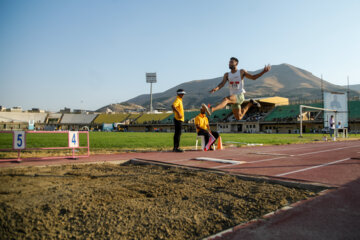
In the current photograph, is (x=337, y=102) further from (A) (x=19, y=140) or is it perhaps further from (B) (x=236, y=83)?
(A) (x=19, y=140)

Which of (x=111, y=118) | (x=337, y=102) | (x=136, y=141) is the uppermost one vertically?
(x=111, y=118)

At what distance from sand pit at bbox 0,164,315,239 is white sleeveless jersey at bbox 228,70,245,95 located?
3.45 meters

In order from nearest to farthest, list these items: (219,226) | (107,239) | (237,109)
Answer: (107,239)
(219,226)
(237,109)

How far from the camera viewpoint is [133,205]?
3303 millimetres

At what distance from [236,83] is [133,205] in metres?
5.46

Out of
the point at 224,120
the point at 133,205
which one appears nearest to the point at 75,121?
the point at 224,120

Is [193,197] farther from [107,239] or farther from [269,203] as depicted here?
[107,239]

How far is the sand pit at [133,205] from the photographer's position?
99.3 inches

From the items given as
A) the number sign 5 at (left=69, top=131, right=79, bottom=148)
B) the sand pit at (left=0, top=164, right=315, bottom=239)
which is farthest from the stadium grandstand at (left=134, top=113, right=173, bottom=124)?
the sand pit at (left=0, top=164, right=315, bottom=239)

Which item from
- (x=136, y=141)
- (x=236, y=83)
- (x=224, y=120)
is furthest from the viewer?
(x=224, y=120)

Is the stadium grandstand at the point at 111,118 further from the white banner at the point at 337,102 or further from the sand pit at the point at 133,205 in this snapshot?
the sand pit at the point at 133,205

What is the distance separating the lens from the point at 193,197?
363 centimetres

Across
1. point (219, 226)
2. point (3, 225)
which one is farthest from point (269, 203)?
point (3, 225)

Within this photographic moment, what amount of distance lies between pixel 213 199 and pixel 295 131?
54.2 metres
